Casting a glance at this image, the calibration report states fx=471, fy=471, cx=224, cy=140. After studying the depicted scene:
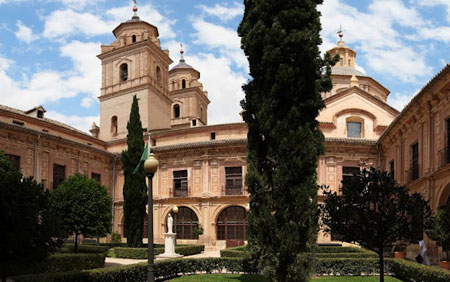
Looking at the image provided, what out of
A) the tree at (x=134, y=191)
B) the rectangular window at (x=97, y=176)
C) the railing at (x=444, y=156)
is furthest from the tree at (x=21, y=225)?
the rectangular window at (x=97, y=176)

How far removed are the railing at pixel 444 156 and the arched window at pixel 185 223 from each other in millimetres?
17012

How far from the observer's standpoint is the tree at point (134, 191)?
80.2 ft

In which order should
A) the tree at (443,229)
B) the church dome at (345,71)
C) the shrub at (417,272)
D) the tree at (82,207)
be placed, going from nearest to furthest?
the shrub at (417,272) → the tree at (443,229) → the tree at (82,207) → the church dome at (345,71)

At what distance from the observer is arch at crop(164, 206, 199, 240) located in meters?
30.3

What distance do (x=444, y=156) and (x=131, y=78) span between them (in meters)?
26.3

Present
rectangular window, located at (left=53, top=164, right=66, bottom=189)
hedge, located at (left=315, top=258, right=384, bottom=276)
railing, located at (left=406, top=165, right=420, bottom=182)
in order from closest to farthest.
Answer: hedge, located at (left=315, top=258, right=384, bottom=276) < railing, located at (left=406, top=165, right=420, bottom=182) < rectangular window, located at (left=53, top=164, right=66, bottom=189)

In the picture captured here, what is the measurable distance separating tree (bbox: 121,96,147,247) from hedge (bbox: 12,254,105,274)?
6.91m

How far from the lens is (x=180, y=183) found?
3097 cm

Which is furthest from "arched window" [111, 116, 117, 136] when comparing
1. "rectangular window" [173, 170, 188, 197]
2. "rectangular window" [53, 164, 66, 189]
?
"rectangular window" [53, 164, 66, 189]

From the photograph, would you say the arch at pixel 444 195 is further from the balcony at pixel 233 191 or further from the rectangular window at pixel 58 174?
the rectangular window at pixel 58 174

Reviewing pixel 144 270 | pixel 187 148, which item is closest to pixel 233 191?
pixel 187 148

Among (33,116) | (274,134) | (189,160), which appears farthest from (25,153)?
(274,134)

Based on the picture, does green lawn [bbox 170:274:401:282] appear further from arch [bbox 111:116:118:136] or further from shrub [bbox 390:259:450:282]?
arch [bbox 111:116:118:136]

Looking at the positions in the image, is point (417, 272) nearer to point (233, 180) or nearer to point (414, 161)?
point (414, 161)
